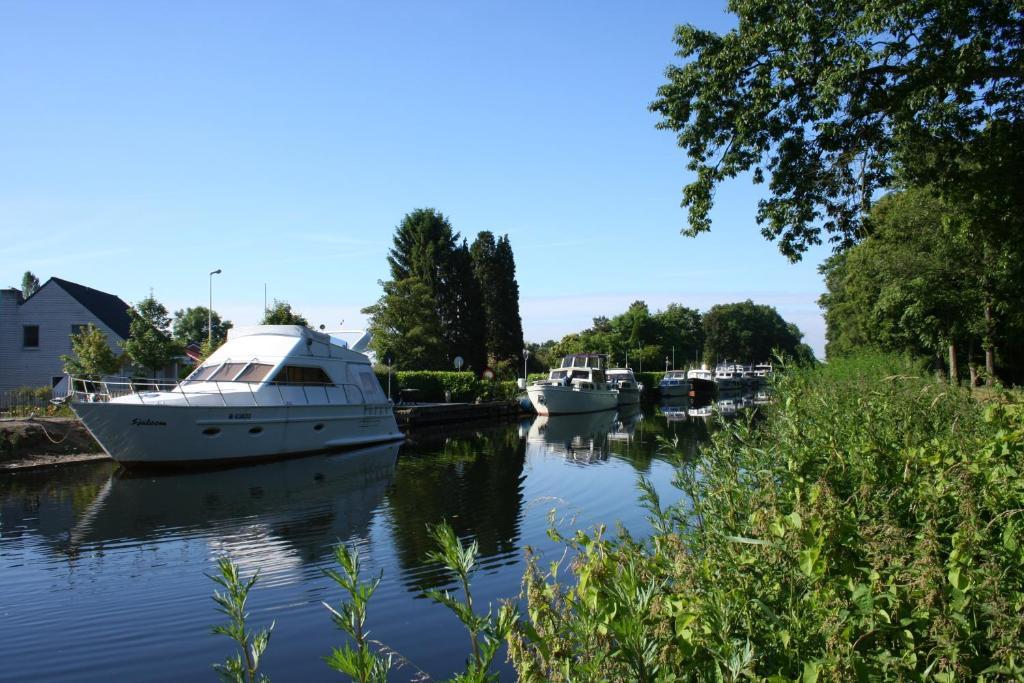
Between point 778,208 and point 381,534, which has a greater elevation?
point 778,208

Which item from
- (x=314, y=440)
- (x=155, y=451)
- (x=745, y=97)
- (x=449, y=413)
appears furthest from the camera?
(x=449, y=413)

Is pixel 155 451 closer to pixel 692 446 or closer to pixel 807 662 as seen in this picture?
pixel 692 446

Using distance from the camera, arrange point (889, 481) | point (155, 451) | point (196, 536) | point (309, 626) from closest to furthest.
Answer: point (889, 481) < point (309, 626) < point (196, 536) < point (155, 451)

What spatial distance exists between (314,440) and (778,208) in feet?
51.3

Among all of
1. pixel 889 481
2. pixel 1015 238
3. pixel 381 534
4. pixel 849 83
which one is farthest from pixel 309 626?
pixel 1015 238

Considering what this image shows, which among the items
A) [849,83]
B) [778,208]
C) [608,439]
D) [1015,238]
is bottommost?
[608,439]

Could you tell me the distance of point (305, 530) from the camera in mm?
12602

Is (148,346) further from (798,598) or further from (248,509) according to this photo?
(798,598)

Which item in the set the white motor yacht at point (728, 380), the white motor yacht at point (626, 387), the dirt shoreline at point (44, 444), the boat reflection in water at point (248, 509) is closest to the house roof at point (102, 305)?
the dirt shoreline at point (44, 444)

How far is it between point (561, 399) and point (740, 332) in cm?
7859

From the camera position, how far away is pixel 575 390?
1741 inches

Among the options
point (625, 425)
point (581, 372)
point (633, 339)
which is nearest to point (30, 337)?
point (625, 425)

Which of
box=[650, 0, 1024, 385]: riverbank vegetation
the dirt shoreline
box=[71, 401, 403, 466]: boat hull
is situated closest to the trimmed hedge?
box=[71, 401, 403, 466]: boat hull

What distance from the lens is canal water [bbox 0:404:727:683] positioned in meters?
7.23
